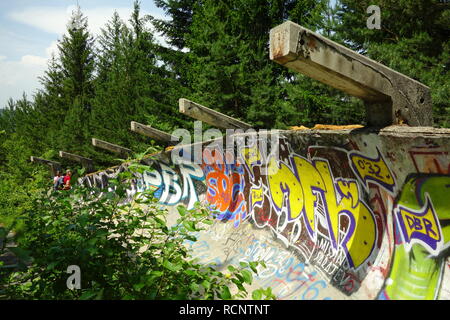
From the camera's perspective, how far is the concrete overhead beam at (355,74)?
2.79 metres

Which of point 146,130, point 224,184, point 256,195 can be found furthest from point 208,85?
point 256,195

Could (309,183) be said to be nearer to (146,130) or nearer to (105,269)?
(105,269)

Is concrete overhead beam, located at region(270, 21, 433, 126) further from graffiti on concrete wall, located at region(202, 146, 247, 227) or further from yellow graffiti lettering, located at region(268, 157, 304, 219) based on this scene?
graffiti on concrete wall, located at region(202, 146, 247, 227)

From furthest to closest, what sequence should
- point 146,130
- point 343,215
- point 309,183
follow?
point 146,130 < point 309,183 < point 343,215

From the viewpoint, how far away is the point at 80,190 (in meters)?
2.52

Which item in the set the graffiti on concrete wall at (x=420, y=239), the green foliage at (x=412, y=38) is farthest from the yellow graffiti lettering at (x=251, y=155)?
the green foliage at (x=412, y=38)

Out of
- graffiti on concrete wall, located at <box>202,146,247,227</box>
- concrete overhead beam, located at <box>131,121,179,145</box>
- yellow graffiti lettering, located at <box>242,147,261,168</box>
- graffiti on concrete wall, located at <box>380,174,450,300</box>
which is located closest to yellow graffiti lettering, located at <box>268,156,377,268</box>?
graffiti on concrete wall, located at <box>380,174,450,300</box>

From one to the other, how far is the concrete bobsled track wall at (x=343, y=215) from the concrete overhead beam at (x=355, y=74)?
1.06 feet

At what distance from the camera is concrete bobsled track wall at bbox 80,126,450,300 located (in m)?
2.82

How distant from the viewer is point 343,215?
13.3 feet

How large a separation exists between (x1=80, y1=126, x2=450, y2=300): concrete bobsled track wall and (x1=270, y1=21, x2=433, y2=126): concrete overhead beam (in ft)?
1.06

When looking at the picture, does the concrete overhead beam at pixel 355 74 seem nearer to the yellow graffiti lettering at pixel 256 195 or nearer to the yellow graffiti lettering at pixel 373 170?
the yellow graffiti lettering at pixel 373 170

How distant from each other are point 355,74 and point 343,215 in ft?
6.21
